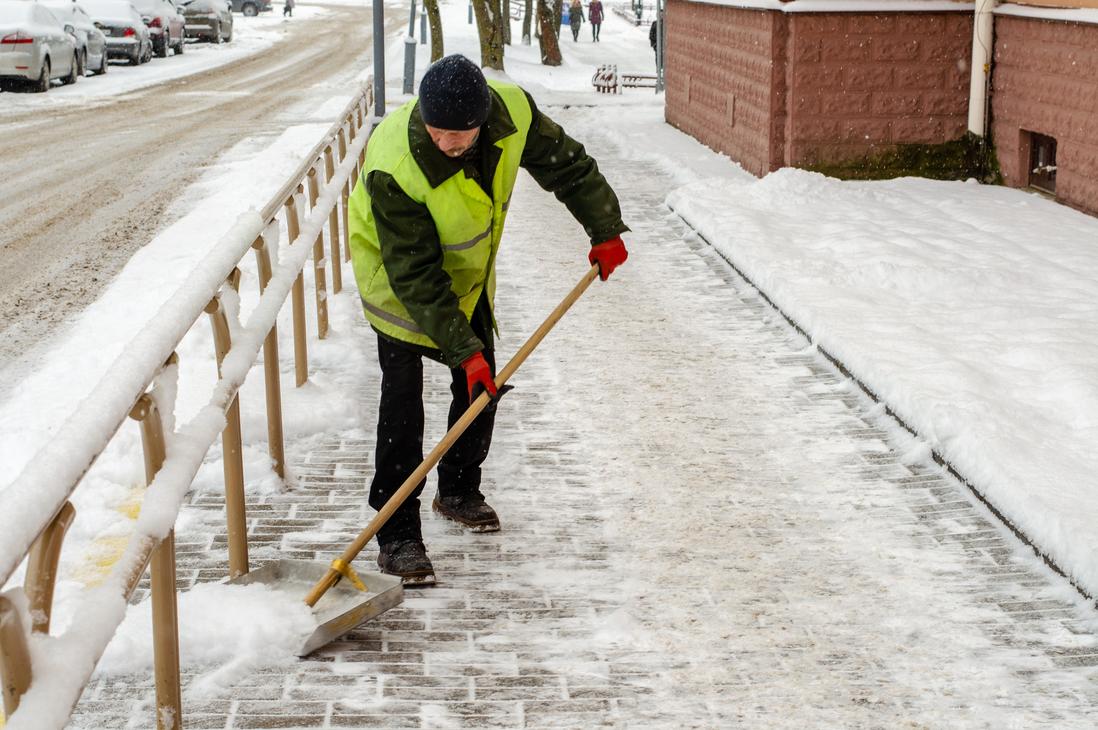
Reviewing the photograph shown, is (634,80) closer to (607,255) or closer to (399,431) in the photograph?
(607,255)

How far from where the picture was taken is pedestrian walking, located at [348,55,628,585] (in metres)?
4.54

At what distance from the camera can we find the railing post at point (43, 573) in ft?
8.08

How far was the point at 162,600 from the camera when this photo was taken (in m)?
3.41

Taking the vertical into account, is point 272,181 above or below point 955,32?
below

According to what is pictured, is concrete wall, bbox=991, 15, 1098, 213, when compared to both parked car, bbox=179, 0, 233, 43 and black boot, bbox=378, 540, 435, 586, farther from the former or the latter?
parked car, bbox=179, 0, 233, 43

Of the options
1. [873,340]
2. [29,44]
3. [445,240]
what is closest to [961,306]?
[873,340]

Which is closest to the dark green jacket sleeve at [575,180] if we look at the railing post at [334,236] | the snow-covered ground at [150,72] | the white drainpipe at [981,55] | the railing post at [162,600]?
the railing post at [162,600]

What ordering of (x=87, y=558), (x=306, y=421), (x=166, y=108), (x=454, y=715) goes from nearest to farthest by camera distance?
(x=454, y=715) < (x=87, y=558) < (x=306, y=421) < (x=166, y=108)

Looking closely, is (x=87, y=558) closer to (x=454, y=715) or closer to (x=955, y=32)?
(x=454, y=715)

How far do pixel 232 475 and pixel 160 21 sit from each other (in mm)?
34769

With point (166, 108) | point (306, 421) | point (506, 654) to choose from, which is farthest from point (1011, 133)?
point (166, 108)

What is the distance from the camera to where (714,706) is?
400 centimetres

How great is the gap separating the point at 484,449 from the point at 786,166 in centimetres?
917

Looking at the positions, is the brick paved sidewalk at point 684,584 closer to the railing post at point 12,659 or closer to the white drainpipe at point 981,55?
the railing post at point 12,659
